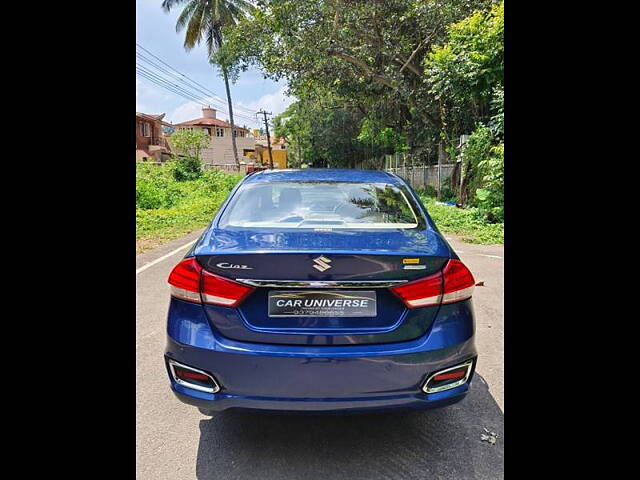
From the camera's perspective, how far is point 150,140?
5047cm

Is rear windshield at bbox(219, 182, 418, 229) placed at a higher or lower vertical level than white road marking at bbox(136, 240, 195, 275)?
higher

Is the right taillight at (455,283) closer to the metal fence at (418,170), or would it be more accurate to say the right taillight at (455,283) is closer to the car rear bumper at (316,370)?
the car rear bumper at (316,370)

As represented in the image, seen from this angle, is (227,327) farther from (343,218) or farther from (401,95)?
(401,95)

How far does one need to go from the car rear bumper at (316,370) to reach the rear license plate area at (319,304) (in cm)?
16

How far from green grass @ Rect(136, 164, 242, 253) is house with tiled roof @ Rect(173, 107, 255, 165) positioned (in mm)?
33211

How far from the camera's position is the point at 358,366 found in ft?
6.70

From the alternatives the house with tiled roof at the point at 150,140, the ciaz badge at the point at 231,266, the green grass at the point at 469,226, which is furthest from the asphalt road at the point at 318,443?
the house with tiled roof at the point at 150,140

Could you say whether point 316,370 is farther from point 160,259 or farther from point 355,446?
point 160,259

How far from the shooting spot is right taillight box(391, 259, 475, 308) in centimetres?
214

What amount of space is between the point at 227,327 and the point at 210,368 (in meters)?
0.21

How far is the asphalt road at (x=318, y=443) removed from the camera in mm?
2256

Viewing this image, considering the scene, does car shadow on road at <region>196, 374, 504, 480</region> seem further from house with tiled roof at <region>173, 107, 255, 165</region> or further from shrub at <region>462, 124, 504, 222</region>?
house with tiled roof at <region>173, 107, 255, 165</region>

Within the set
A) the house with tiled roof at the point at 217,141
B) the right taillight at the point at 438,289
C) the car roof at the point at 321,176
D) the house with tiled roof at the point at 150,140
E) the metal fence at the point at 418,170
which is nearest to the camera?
the right taillight at the point at 438,289

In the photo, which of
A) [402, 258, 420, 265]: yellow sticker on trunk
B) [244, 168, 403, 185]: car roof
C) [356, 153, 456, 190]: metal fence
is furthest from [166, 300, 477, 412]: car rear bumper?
[356, 153, 456, 190]: metal fence
